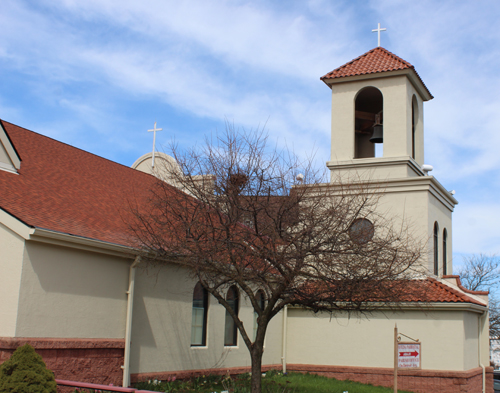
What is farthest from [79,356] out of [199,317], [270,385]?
[270,385]

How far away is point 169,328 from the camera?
15867mm

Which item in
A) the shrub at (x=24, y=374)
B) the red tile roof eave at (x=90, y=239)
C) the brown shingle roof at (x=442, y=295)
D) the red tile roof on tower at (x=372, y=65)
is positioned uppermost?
the red tile roof on tower at (x=372, y=65)

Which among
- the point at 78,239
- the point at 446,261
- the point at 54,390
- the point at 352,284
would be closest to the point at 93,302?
the point at 78,239

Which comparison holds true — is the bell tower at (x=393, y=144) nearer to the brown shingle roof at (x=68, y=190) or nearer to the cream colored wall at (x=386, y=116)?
the cream colored wall at (x=386, y=116)

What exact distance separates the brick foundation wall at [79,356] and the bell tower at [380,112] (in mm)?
12099

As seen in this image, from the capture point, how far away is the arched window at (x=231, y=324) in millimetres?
18781

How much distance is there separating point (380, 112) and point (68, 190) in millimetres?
13335

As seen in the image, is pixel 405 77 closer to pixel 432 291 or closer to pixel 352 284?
pixel 432 291

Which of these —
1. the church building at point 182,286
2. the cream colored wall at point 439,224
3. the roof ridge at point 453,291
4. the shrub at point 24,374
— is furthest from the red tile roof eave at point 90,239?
the roof ridge at point 453,291

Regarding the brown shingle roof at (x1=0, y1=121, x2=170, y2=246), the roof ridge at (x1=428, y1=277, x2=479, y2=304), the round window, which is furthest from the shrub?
the roof ridge at (x1=428, y1=277, x2=479, y2=304)

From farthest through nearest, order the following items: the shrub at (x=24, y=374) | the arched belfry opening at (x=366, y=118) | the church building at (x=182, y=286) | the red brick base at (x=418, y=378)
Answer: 1. the arched belfry opening at (x=366, y=118)
2. the red brick base at (x=418, y=378)
3. the church building at (x=182, y=286)
4. the shrub at (x=24, y=374)

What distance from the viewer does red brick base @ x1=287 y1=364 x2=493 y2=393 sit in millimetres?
18625

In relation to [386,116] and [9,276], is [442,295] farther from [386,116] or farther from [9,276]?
[9,276]

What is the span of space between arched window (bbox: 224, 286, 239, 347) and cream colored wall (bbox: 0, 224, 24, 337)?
815cm
